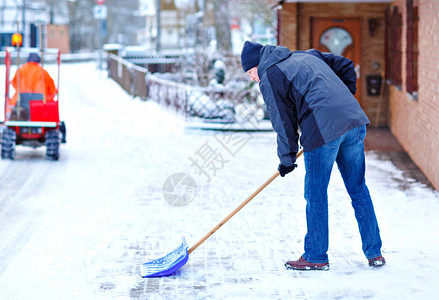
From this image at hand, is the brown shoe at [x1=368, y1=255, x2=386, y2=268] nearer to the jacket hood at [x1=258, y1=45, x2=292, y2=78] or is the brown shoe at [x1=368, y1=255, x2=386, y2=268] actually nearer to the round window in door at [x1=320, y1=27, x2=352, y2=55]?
the jacket hood at [x1=258, y1=45, x2=292, y2=78]

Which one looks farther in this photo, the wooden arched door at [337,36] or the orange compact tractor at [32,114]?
the wooden arched door at [337,36]

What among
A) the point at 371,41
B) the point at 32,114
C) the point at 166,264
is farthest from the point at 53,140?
the point at 371,41

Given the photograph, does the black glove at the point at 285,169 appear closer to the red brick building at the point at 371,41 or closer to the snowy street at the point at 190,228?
the snowy street at the point at 190,228

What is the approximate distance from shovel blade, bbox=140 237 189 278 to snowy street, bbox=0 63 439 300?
Answer: 0.06 meters

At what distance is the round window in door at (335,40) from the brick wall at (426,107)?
258 cm

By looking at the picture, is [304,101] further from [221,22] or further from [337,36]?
[221,22]

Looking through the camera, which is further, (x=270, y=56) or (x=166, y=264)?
(x=166, y=264)

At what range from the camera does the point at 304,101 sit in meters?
5.10

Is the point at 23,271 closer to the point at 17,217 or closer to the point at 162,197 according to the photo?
the point at 17,217

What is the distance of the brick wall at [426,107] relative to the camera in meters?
8.88

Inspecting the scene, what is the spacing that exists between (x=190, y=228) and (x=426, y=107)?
414 centimetres

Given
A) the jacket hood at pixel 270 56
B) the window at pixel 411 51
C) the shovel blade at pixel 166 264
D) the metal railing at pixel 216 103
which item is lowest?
the shovel blade at pixel 166 264

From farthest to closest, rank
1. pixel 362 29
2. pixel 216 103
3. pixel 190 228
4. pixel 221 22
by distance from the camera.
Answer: pixel 221 22 → pixel 216 103 → pixel 362 29 → pixel 190 228

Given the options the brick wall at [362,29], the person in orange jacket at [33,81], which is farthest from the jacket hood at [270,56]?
the brick wall at [362,29]
